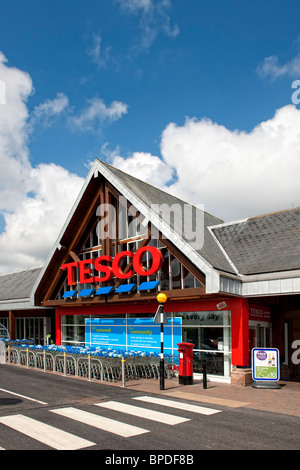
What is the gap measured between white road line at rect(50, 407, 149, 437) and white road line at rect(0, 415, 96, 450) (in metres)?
0.88

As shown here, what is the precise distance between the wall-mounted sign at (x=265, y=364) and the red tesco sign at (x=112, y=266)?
5505 mm

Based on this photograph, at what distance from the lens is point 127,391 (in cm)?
1430

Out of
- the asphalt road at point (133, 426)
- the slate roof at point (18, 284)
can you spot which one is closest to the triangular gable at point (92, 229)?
the asphalt road at point (133, 426)

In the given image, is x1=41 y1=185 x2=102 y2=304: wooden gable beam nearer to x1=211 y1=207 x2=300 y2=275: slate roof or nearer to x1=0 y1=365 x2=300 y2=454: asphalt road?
x1=211 y1=207 x2=300 y2=275: slate roof

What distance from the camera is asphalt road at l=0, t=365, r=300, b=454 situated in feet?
25.9

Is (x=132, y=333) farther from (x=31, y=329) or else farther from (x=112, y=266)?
(x=31, y=329)

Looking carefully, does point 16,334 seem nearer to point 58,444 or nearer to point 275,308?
point 275,308

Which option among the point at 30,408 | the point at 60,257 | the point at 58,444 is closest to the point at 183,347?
the point at 30,408

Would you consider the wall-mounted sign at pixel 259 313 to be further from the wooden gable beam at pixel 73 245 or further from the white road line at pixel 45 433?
the white road line at pixel 45 433

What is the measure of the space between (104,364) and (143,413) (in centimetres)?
634

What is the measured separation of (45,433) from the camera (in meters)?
8.78

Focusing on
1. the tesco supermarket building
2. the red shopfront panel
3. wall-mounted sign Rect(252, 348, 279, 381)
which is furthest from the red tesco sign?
wall-mounted sign Rect(252, 348, 279, 381)

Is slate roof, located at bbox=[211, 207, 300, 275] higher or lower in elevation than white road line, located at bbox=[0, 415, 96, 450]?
higher
